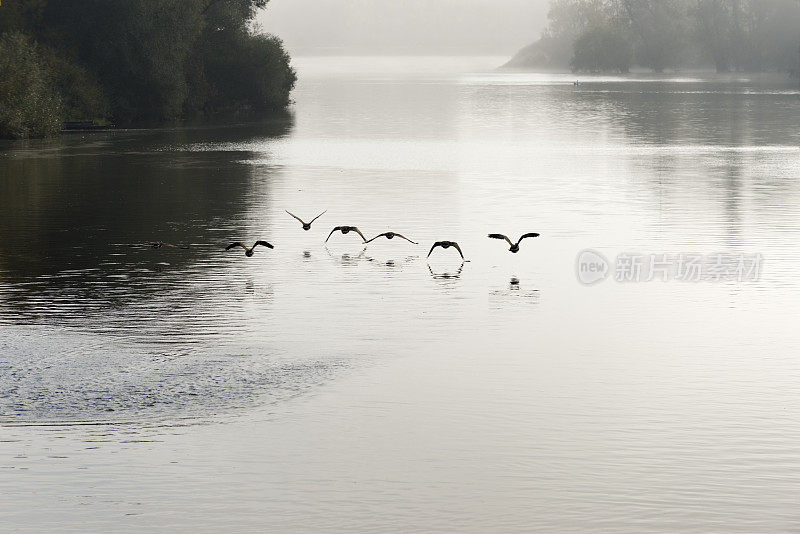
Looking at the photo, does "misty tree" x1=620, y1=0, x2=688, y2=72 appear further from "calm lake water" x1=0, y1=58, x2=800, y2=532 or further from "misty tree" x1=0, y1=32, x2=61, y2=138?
"calm lake water" x1=0, y1=58, x2=800, y2=532

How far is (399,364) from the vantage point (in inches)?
567

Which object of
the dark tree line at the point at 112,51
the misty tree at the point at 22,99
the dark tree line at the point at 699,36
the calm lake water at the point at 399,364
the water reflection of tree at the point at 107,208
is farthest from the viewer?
the dark tree line at the point at 699,36

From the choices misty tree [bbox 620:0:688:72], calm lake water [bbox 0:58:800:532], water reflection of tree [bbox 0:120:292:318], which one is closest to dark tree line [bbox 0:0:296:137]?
water reflection of tree [bbox 0:120:292:318]

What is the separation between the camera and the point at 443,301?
18531 mm

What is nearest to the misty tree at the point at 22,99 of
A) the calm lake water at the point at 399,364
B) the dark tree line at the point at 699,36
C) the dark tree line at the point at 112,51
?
the dark tree line at the point at 112,51

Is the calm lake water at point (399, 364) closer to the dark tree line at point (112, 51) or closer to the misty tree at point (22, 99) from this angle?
the misty tree at point (22, 99)

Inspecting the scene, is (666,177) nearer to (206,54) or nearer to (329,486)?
(329,486)

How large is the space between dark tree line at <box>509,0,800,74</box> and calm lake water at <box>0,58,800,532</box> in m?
136

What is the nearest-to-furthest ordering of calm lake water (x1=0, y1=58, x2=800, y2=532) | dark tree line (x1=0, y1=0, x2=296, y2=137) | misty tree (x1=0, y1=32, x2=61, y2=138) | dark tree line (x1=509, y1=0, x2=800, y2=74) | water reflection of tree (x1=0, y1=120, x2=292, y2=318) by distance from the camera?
calm lake water (x1=0, y1=58, x2=800, y2=532) < water reflection of tree (x1=0, y1=120, x2=292, y2=318) < misty tree (x1=0, y1=32, x2=61, y2=138) < dark tree line (x1=0, y1=0, x2=296, y2=137) < dark tree line (x1=509, y1=0, x2=800, y2=74)

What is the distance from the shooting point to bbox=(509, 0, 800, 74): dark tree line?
164875 mm

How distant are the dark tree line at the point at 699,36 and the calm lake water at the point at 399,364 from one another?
136 m

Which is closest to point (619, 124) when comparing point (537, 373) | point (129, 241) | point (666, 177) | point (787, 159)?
point (787, 159)

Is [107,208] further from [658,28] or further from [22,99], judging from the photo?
[658,28]

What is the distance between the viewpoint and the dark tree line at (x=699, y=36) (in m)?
165
